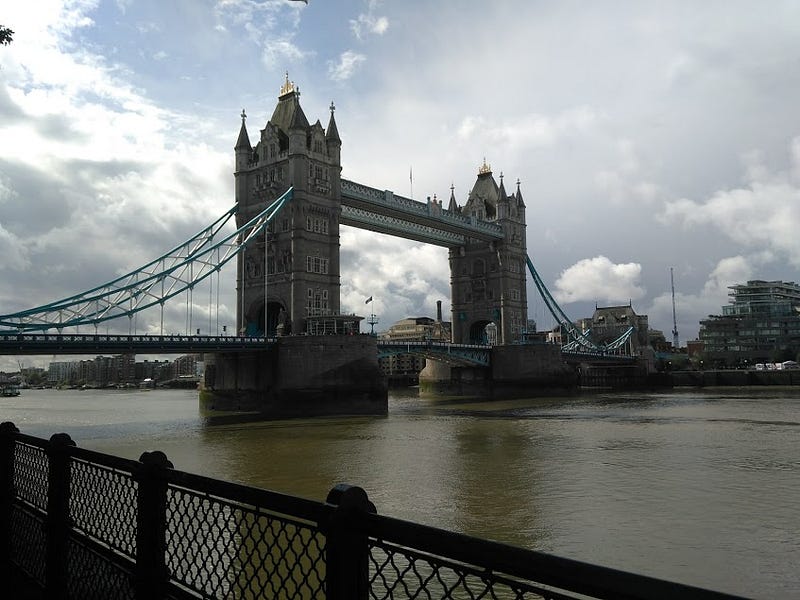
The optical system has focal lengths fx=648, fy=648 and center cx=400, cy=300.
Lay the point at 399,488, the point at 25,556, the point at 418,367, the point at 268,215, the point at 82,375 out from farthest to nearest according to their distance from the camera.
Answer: the point at 82,375, the point at 418,367, the point at 268,215, the point at 399,488, the point at 25,556

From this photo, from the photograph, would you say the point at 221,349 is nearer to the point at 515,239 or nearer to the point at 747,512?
the point at 747,512

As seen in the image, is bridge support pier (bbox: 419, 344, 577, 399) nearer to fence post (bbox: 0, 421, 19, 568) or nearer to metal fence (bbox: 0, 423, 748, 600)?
fence post (bbox: 0, 421, 19, 568)

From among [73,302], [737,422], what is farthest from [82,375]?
[737,422]

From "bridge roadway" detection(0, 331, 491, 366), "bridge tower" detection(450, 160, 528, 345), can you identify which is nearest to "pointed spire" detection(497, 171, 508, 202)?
"bridge tower" detection(450, 160, 528, 345)

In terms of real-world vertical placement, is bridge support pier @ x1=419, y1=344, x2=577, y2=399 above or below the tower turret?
below

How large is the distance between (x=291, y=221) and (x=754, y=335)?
92087 millimetres

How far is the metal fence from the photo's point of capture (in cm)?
196

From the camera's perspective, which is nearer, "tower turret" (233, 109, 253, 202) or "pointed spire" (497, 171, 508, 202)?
"tower turret" (233, 109, 253, 202)

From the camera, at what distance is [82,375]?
620 ft

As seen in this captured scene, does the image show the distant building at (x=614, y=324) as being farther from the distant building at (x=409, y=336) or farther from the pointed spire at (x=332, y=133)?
the pointed spire at (x=332, y=133)

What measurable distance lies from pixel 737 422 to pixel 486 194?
48622mm

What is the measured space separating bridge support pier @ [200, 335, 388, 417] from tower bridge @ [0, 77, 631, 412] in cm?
7

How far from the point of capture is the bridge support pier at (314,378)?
3812 cm

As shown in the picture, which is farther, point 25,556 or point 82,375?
point 82,375
